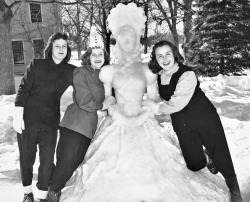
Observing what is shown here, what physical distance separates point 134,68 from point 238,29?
1011 centimetres

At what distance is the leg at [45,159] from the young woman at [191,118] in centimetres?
103

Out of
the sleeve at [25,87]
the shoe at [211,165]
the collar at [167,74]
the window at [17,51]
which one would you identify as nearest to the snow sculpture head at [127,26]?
the collar at [167,74]

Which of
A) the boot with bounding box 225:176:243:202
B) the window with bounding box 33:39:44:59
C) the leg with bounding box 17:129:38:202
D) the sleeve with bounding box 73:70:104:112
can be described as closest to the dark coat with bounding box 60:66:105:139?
the sleeve with bounding box 73:70:104:112

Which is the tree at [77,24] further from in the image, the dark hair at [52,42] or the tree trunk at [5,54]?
the dark hair at [52,42]

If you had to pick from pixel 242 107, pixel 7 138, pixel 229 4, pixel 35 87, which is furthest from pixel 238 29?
pixel 35 87

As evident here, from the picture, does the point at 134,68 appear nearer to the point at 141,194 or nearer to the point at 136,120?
the point at 136,120

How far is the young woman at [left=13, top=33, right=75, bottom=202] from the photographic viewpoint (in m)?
2.78

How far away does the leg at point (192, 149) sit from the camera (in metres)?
2.71

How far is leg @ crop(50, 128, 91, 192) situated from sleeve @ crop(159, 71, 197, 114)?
2.97ft

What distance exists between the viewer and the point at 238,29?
37.8 ft

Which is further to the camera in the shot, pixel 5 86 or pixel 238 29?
pixel 238 29

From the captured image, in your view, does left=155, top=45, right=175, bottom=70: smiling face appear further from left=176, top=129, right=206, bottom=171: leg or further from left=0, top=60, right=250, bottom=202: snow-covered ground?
left=0, top=60, right=250, bottom=202: snow-covered ground

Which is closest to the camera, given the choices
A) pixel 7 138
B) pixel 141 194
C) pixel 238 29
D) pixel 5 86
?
pixel 141 194

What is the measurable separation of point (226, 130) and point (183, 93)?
329 cm
